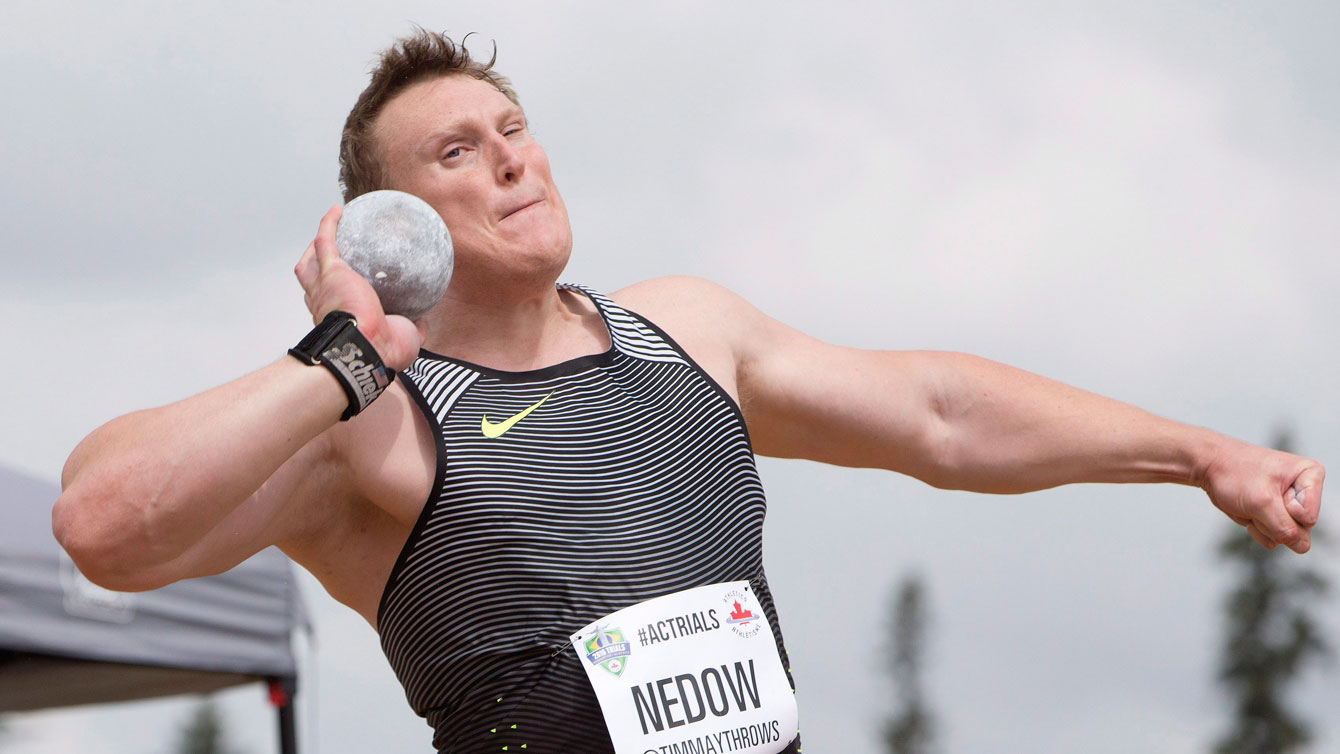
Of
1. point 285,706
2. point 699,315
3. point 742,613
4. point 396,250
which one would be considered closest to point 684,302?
point 699,315

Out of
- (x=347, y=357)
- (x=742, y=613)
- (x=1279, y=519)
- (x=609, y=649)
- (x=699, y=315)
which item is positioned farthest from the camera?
(x=699, y=315)

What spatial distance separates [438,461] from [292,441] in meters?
0.39

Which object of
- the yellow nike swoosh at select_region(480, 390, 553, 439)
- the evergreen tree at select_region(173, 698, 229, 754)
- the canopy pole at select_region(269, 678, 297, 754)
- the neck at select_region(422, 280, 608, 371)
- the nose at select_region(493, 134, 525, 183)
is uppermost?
the nose at select_region(493, 134, 525, 183)

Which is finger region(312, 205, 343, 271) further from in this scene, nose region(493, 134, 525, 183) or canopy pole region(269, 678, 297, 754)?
canopy pole region(269, 678, 297, 754)

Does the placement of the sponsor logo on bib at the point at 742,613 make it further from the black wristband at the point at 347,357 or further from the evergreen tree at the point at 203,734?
the evergreen tree at the point at 203,734

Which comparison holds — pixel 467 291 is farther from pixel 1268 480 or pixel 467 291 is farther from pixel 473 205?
pixel 1268 480

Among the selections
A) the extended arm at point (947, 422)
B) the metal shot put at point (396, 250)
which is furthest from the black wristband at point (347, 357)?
the extended arm at point (947, 422)

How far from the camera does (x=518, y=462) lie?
2.82 m

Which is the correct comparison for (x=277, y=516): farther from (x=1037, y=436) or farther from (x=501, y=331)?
(x=1037, y=436)

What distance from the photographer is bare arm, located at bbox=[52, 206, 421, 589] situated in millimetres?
2346

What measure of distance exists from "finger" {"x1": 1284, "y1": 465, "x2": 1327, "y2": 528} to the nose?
184 centimetres

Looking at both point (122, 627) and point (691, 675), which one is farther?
point (122, 627)

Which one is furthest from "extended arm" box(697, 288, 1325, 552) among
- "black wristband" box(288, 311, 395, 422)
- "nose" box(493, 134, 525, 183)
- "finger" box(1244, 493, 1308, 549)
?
"black wristband" box(288, 311, 395, 422)

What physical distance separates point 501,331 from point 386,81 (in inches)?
28.1
